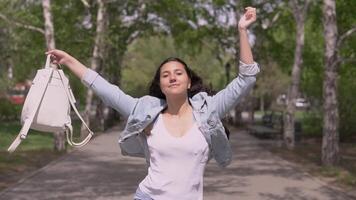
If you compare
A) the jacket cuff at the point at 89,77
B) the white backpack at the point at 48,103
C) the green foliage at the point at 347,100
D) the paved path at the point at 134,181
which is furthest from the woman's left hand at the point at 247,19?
the green foliage at the point at 347,100

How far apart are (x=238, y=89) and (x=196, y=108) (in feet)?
0.92

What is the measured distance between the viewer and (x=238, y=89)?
356 cm

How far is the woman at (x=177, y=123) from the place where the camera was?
140 inches

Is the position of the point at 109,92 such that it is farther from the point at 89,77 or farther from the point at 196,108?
the point at 196,108

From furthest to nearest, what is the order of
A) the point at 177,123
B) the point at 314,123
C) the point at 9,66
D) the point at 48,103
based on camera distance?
the point at 9,66 → the point at 314,123 → the point at 48,103 → the point at 177,123

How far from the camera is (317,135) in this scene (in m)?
27.6

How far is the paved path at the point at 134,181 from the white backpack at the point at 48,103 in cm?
652

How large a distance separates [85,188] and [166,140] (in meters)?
8.26

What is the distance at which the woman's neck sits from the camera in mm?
3676

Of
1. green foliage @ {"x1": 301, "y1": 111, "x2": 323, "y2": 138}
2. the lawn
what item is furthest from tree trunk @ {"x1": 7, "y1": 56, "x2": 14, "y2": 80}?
green foliage @ {"x1": 301, "y1": 111, "x2": 323, "y2": 138}

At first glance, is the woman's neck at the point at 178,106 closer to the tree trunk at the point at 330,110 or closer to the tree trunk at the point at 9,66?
the tree trunk at the point at 330,110

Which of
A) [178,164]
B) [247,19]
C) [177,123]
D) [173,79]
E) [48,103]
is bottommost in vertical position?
[178,164]

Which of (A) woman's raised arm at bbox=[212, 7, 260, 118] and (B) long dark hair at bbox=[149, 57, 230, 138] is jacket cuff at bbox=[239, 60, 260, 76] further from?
(B) long dark hair at bbox=[149, 57, 230, 138]

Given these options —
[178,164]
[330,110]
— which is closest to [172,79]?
[178,164]
